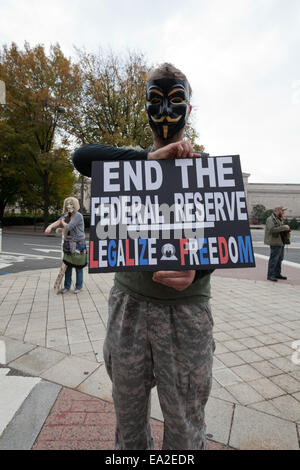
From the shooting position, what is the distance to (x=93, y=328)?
368cm

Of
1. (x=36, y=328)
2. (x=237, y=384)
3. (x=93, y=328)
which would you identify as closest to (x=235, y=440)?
(x=237, y=384)

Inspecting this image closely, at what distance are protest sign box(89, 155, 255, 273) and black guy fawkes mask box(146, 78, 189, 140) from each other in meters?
0.25

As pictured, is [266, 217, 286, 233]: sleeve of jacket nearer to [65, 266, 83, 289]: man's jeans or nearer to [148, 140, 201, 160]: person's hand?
[65, 266, 83, 289]: man's jeans

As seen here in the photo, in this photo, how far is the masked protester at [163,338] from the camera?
1.22m

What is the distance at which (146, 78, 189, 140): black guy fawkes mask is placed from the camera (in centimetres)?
134

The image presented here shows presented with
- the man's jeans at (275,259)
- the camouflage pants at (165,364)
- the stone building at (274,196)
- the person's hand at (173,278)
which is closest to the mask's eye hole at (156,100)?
the person's hand at (173,278)

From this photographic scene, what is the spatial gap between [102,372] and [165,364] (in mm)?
1647

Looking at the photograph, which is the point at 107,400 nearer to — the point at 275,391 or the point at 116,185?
the point at 275,391

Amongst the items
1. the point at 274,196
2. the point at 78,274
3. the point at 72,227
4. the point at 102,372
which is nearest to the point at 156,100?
the point at 102,372

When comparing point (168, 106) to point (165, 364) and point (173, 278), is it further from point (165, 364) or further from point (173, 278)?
point (165, 364)

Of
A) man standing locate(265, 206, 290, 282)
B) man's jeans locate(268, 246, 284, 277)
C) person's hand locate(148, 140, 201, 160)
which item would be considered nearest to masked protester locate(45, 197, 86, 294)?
person's hand locate(148, 140, 201, 160)

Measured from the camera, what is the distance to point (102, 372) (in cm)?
259

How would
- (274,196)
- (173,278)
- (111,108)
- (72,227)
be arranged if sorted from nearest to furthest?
(173,278), (72,227), (111,108), (274,196)

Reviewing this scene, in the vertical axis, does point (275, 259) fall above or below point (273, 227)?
below
